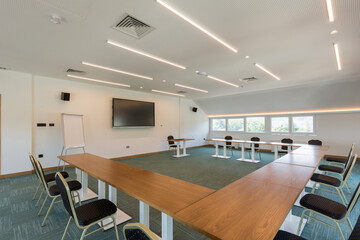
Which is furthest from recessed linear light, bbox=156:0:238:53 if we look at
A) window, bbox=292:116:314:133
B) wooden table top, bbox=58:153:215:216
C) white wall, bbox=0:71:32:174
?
window, bbox=292:116:314:133

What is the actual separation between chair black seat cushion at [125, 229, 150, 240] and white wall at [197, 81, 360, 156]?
26.0ft

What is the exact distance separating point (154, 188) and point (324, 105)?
825 cm

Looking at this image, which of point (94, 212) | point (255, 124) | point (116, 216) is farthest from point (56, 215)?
point (255, 124)

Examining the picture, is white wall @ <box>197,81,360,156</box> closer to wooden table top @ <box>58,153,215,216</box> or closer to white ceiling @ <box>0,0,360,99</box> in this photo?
white ceiling @ <box>0,0,360,99</box>

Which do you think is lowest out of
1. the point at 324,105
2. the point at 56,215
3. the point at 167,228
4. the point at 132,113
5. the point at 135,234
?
the point at 56,215

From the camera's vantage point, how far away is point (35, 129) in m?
5.21

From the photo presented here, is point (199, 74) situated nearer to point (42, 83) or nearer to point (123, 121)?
→ point (123, 121)

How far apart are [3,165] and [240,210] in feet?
20.6

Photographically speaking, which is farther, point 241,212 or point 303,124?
point 303,124

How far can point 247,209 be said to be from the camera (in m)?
1.34

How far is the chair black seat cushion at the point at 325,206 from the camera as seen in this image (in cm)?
182

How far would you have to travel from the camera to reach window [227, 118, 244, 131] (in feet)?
33.7

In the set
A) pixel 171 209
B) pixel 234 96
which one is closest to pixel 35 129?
pixel 171 209

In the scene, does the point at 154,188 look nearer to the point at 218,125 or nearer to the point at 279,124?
the point at 279,124
